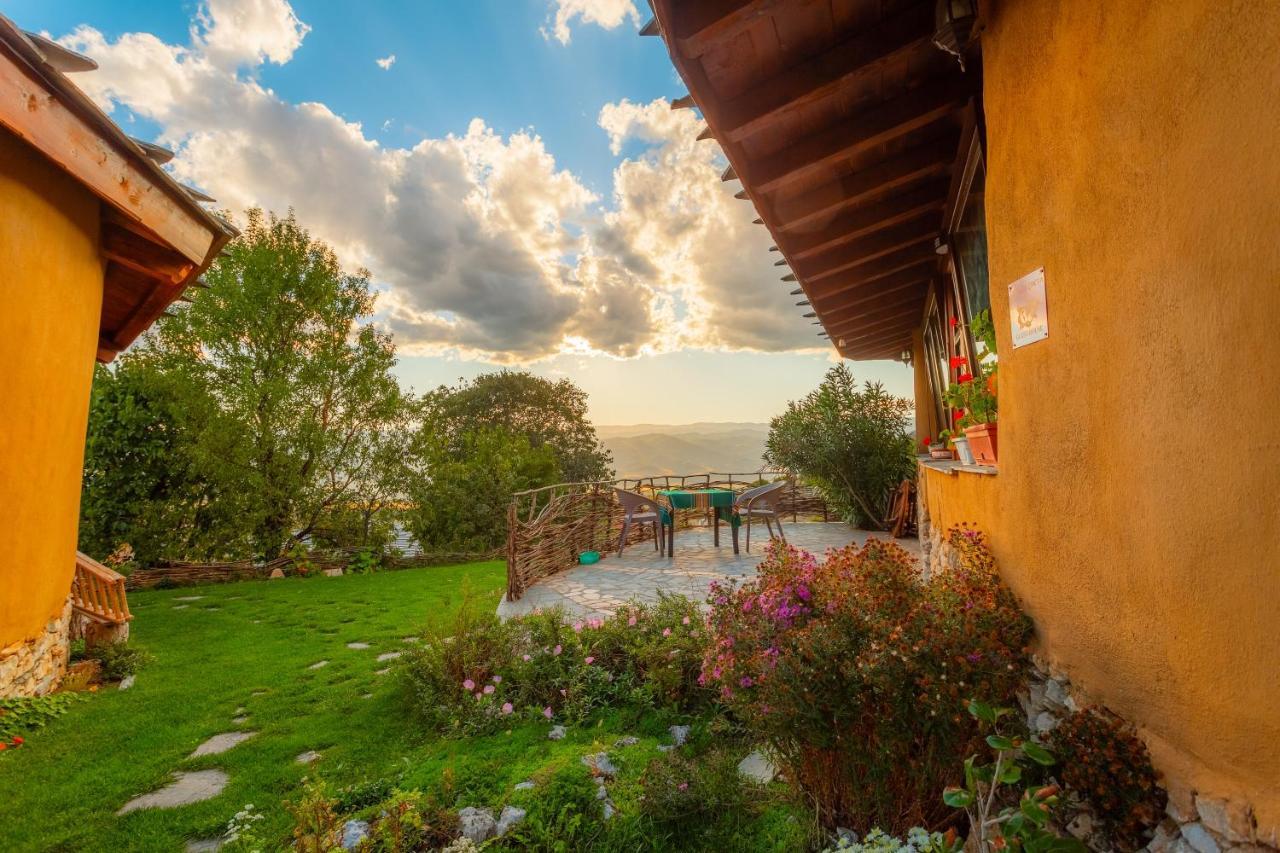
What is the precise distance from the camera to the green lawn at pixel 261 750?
262 centimetres

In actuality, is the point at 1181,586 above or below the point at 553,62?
below

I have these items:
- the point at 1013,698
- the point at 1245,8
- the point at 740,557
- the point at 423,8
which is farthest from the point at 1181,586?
the point at 423,8

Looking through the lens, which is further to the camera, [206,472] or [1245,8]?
[206,472]

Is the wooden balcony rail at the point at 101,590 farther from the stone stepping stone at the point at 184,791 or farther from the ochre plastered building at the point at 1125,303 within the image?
the ochre plastered building at the point at 1125,303

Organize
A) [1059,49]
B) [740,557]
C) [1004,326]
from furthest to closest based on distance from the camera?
[740,557] < [1004,326] < [1059,49]

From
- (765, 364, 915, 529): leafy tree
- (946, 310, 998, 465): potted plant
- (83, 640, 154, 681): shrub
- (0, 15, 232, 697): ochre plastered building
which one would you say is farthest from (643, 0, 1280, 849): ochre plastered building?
(765, 364, 915, 529): leafy tree

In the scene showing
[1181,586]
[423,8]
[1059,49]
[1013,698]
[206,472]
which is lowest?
[1013,698]

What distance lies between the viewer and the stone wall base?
3.77 meters

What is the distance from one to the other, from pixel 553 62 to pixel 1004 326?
21.5 feet

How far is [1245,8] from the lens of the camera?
1.38 metres

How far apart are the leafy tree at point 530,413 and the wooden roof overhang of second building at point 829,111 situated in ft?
70.7

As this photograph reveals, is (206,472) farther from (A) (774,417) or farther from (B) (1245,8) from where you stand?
(B) (1245,8)

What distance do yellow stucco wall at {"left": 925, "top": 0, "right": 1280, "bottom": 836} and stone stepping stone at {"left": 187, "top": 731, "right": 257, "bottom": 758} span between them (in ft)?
15.2

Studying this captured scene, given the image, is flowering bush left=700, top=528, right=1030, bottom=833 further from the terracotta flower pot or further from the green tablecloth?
the green tablecloth
